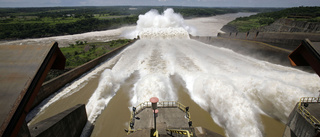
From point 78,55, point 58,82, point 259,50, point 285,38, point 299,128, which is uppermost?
point 285,38

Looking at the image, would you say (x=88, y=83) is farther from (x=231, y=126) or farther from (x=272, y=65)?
(x=272, y=65)

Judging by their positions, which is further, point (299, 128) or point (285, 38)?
point (285, 38)

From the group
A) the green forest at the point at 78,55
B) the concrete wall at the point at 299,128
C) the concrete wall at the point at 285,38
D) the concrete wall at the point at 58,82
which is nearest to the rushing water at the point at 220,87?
the concrete wall at the point at 58,82

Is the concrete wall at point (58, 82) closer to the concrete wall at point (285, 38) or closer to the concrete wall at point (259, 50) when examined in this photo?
the concrete wall at point (259, 50)

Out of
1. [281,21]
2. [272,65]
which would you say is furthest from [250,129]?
[281,21]

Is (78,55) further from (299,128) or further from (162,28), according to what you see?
(299,128)

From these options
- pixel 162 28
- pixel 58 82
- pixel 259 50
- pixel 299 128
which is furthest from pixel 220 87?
pixel 162 28

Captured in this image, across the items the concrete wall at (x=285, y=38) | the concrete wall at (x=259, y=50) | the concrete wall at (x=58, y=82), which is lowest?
the concrete wall at (x=58, y=82)

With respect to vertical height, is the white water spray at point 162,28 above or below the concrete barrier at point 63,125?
above

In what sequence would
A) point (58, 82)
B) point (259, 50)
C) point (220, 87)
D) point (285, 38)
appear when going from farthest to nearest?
point (259, 50) → point (285, 38) → point (58, 82) → point (220, 87)

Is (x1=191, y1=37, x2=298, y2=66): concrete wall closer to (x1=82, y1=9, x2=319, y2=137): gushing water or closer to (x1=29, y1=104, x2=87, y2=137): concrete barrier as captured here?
(x1=82, y1=9, x2=319, y2=137): gushing water
